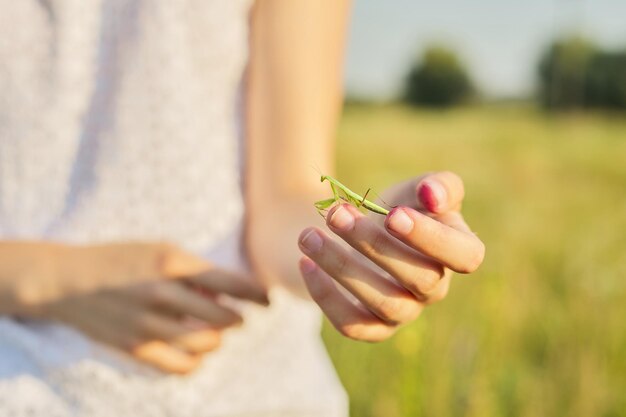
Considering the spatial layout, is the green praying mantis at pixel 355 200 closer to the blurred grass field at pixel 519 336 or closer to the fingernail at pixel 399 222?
the fingernail at pixel 399 222

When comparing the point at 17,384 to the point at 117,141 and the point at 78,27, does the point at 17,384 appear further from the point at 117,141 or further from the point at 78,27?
the point at 78,27

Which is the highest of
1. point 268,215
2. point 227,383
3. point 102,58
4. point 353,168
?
point 102,58

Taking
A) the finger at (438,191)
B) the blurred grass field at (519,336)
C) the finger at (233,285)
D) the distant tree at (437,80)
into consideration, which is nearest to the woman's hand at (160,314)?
the finger at (233,285)

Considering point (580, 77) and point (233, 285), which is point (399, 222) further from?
point (580, 77)

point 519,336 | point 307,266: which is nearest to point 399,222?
point 307,266

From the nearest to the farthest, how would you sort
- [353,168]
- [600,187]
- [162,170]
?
[162,170] → [600,187] → [353,168]

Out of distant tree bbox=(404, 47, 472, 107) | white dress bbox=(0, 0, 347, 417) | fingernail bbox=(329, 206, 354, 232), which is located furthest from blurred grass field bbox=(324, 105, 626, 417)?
distant tree bbox=(404, 47, 472, 107)

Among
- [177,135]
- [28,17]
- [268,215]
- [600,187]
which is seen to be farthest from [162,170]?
[600,187]
